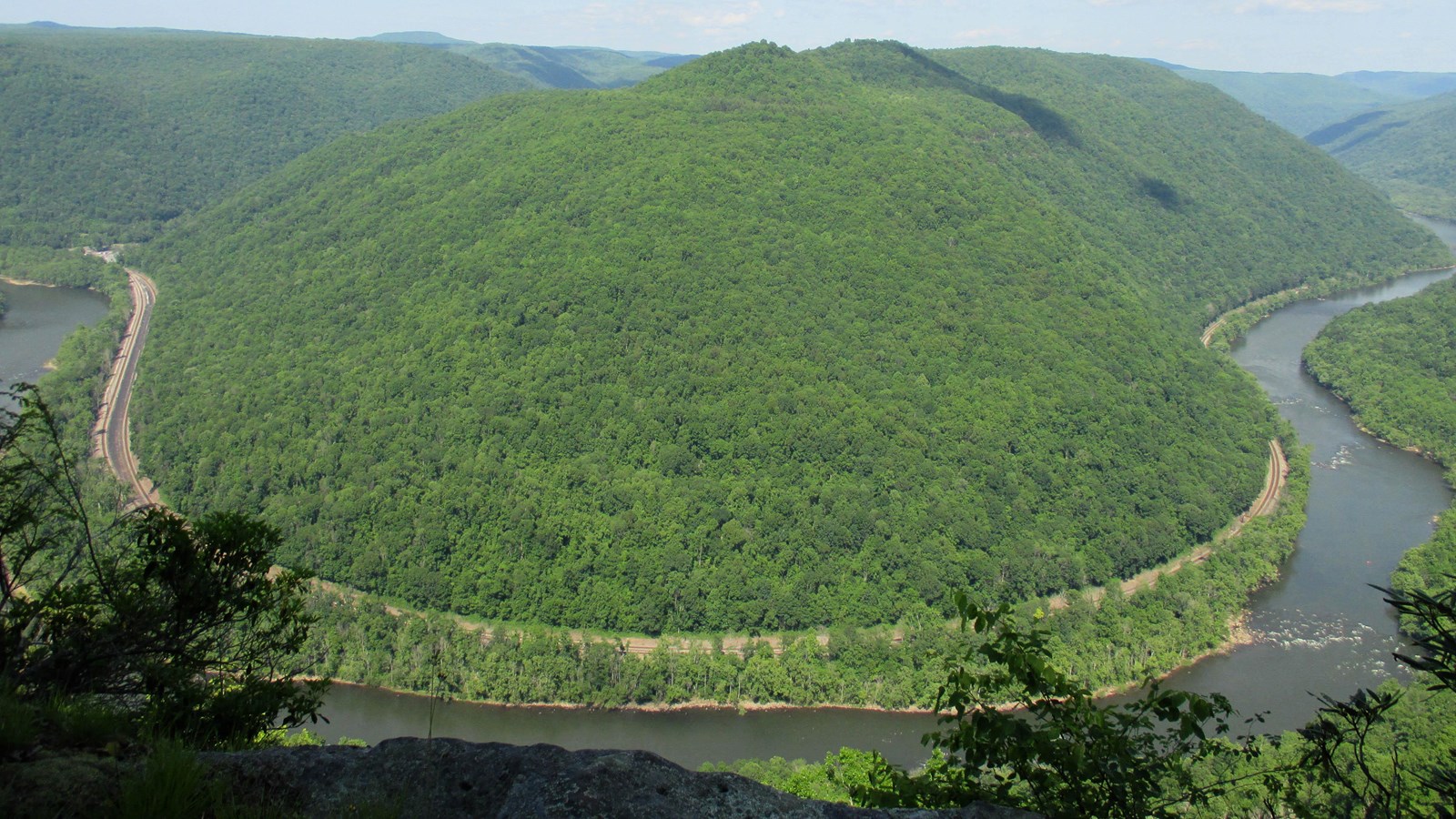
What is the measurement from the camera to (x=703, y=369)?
44.5 meters

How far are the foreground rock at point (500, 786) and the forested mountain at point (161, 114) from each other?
105m

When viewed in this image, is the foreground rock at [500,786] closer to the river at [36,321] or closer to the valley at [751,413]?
the valley at [751,413]

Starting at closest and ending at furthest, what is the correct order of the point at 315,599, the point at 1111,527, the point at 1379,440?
the point at 315,599
the point at 1111,527
the point at 1379,440

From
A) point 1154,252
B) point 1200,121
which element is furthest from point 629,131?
point 1200,121

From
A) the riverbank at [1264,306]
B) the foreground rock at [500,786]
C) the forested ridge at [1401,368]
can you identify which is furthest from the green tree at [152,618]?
the riverbank at [1264,306]

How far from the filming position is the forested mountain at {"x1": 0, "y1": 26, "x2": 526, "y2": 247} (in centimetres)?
9112

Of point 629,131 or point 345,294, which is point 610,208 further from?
point 345,294

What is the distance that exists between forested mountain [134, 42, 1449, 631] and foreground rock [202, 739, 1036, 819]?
2970cm

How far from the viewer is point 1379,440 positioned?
52.7m

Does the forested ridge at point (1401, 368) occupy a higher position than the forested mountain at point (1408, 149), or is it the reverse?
the forested mountain at point (1408, 149)

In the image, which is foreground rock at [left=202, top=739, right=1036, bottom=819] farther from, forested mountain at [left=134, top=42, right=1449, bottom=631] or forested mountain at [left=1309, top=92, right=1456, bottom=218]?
forested mountain at [left=1309, top=92, right=1456, bottom=218]

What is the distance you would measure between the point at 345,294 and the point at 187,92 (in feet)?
279

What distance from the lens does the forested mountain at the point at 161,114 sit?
299 feet

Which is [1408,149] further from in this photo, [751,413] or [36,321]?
[36,321]
